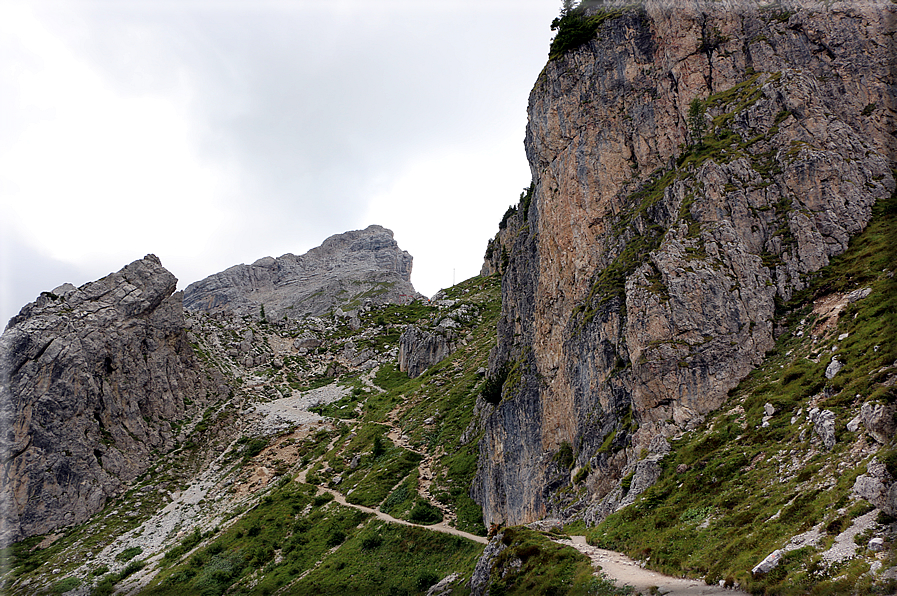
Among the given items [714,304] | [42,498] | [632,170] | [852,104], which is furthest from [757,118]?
[42,498]

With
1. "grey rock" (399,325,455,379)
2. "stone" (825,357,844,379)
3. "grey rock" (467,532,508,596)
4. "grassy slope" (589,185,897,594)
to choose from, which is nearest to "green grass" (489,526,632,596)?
"grey rock" (467,532,508,596)

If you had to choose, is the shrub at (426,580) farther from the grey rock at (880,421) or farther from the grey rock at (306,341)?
the grey rock at (306,341)

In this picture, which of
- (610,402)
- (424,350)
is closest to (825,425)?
(610,402)

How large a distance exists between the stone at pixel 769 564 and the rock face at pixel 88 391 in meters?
89.6

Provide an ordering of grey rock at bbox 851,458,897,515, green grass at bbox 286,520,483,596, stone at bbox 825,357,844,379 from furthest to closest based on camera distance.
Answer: green grass at bbox 286,520,483,596 < stone at bbox 825,357,844,379 < grey rock at bbox 851,458,897,515

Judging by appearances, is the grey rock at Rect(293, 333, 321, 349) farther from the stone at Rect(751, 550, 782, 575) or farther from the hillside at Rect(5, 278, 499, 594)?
the stone at Rect(751, 550, 782, 575)

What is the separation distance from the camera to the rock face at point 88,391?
6906 cm

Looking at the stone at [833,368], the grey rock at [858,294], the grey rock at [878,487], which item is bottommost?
the grey rock at [878,487]

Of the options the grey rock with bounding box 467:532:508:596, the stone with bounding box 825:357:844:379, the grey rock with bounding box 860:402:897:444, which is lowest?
the grey rock with bounding box 467:532:508:596

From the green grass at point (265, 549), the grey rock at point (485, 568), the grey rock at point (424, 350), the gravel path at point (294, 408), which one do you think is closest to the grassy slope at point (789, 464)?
the grey rock at point (485, 568)

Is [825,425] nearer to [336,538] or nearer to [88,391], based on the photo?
[336,538]

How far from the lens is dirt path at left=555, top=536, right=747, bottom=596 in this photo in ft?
52.0

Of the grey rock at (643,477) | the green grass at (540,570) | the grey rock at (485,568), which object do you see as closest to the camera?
the green grass at (540,570)

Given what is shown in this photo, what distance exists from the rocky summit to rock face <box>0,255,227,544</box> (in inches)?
17.9
